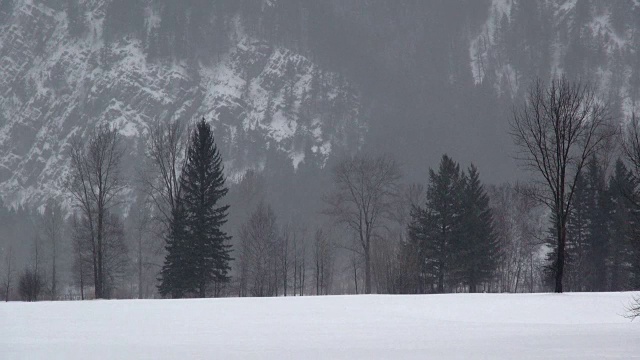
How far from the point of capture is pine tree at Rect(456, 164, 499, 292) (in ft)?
174

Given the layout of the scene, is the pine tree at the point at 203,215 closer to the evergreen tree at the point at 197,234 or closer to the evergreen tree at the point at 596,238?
the evergreen tree at the point at 197,234

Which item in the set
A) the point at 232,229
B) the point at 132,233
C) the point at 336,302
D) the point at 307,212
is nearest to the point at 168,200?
the point at 336,302

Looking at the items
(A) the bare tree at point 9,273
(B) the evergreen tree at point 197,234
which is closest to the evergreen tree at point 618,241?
(B) the evergreen tree at point 197,234

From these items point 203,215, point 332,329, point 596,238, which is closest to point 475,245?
point 596,238

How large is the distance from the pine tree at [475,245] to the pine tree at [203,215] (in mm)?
19229

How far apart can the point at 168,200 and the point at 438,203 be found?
2051 cm

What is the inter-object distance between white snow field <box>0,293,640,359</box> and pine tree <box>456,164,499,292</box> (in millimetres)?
31374

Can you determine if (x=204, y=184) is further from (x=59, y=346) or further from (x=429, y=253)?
(x=59, y=346)

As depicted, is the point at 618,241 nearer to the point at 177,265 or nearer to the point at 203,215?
the point at 203,215

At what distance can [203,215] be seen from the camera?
1738 inches

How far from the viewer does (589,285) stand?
2116 inches

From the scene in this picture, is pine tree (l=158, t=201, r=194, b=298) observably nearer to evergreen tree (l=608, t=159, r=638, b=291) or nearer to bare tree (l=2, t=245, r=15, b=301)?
bare tree (l=2, t=245, r=15, b=301)

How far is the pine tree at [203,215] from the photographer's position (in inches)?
1711

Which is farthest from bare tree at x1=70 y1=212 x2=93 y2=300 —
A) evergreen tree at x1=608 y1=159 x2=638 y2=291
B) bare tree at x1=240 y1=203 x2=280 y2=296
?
evergreen tree at x1=608 y1=159 x2=638 y2=291
